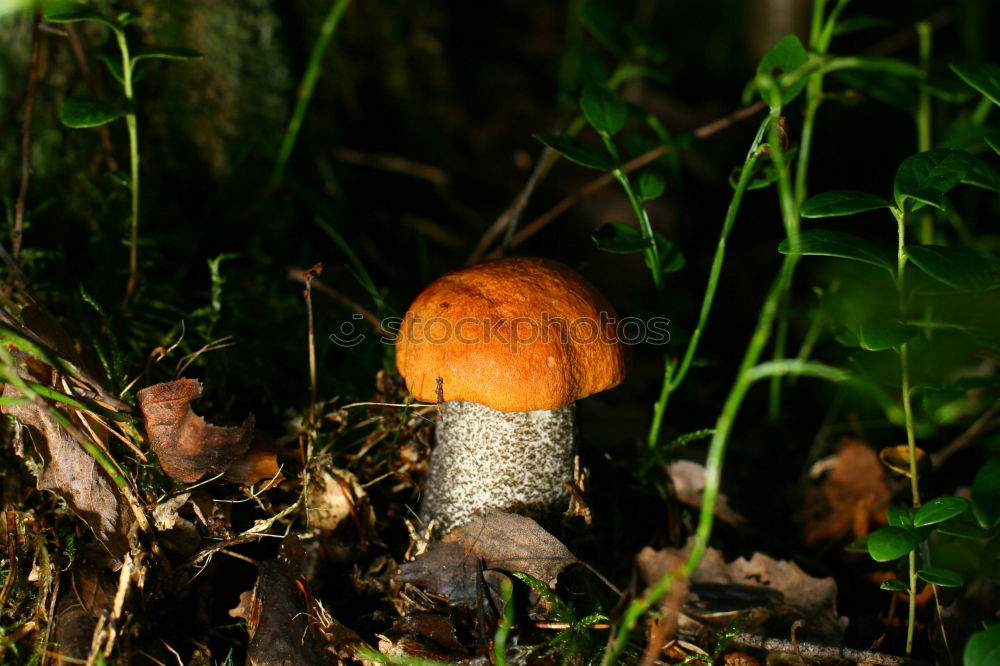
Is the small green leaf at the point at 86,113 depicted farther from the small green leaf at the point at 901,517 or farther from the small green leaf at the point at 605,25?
the small green leaf at the point at 901,517

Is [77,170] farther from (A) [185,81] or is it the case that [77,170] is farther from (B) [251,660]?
(B) [251,660]

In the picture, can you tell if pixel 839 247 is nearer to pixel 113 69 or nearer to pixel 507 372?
pixel 507 372

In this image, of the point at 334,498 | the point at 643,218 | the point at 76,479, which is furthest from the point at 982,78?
the point at 76,479

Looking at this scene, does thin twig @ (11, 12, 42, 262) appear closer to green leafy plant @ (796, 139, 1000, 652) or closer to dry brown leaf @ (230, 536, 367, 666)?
dry brown leaf @ (230, 536, 367, 666)

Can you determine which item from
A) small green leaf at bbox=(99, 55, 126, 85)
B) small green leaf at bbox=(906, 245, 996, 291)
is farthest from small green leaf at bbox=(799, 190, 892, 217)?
small green leaf at bbox=(99, 55, 126, 85)

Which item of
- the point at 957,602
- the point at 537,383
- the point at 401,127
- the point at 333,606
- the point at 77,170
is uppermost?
the point at 401,127

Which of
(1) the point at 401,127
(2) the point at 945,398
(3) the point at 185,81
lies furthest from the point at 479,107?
(2) the point at 945,398
